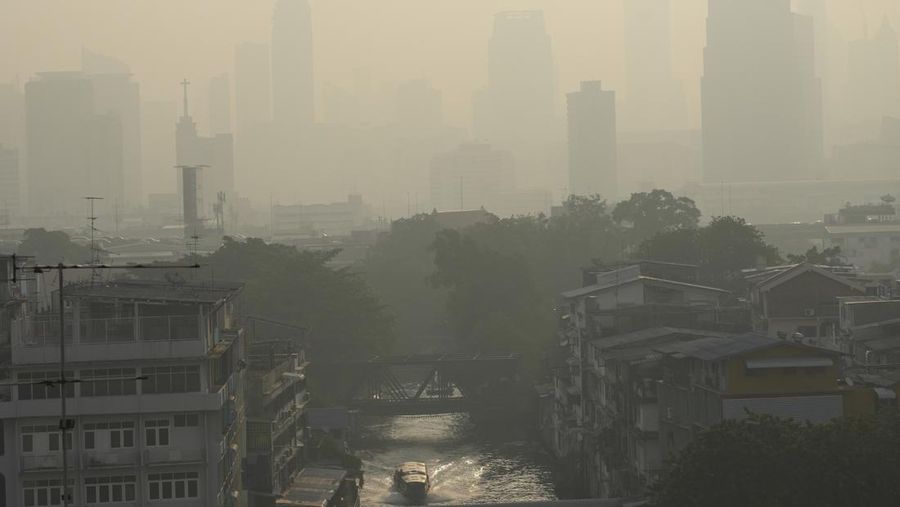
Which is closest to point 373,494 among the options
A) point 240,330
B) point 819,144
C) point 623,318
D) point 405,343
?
point 623,318

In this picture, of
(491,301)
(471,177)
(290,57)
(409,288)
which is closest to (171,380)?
(491,301)

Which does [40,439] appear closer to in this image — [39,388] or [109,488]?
[39,388]

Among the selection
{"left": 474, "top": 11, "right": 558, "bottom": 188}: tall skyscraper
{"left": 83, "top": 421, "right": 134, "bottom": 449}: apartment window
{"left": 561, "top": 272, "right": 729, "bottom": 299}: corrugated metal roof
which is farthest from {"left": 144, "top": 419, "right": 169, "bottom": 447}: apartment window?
{"left": 474, "top": 11, "right": 558, "bottom": 188}: tall skyscraper

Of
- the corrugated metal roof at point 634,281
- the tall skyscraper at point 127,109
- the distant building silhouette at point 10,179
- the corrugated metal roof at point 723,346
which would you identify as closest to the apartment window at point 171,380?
the corrugated metal roof at point 723,346

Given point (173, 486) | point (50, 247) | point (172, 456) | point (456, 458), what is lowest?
point (456, 458)

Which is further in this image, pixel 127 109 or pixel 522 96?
pixel 522 96

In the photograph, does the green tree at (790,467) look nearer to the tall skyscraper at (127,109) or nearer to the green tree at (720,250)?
the green tree at (720,250)
